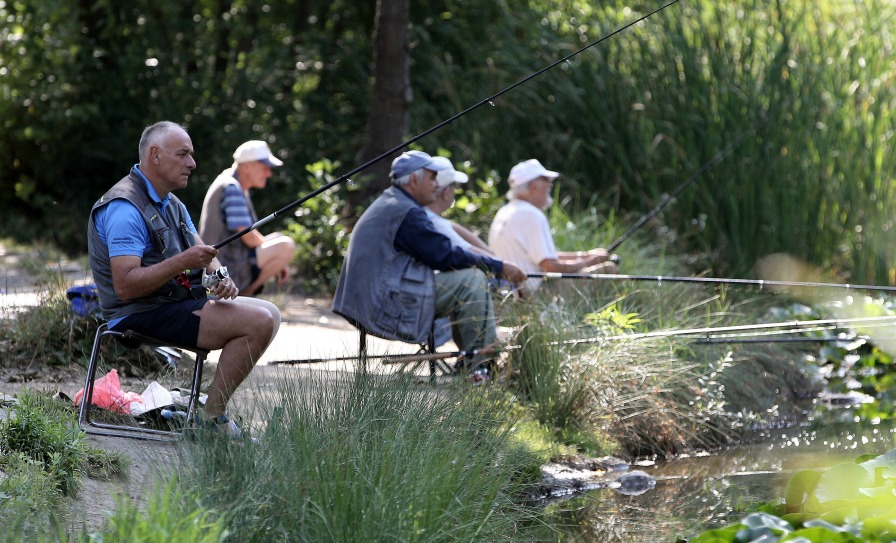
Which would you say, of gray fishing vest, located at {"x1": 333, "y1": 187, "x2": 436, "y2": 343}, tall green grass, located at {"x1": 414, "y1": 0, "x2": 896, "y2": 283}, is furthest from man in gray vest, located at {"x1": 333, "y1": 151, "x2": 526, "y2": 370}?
tall green grass, located at {"x1": 414, "y1": 0, "x2": 896, "y2": 283}

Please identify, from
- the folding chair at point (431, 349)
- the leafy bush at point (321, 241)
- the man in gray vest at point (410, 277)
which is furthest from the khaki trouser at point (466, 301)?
the leafy bush at point (321, 241)

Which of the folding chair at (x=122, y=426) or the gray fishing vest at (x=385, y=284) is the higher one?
the gray fishing vest at (x=385, y=284)

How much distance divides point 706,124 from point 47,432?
22.3ft

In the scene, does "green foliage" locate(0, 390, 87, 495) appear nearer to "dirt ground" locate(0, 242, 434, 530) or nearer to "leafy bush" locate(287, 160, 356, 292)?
"dirt ground" locate(0, 242, 434, 530)

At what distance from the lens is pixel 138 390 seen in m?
6.04

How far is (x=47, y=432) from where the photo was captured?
447 cm

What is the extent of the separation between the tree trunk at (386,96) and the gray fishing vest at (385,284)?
13.7ft

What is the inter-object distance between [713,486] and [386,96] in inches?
225

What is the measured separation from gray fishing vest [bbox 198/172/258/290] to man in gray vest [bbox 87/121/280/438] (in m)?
2.13

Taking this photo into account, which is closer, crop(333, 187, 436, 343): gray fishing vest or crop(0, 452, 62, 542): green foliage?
crop(0, 452, 62, 542): green foliage

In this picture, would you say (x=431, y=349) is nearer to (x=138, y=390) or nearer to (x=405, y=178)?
(x=405, y=178)

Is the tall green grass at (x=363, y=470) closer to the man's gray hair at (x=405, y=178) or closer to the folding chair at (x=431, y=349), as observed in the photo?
the folding chair at (x=431, y=349)

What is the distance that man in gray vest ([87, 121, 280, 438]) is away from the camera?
4.95m

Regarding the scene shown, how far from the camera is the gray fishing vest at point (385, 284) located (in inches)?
261
